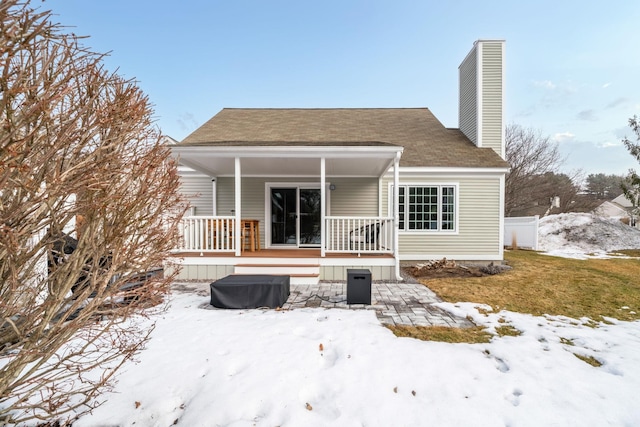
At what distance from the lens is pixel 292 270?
6.91 m

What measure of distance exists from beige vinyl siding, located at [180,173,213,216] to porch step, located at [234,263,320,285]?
3721mm

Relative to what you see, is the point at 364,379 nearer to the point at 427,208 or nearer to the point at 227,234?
the point at 227,234

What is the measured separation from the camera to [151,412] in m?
2.37

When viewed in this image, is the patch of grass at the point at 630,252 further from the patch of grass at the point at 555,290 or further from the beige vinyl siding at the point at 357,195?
the beige vinyl siding at the point at 357,195

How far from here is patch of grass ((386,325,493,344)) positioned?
365 cm

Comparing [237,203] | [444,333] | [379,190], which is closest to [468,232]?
[379,190]

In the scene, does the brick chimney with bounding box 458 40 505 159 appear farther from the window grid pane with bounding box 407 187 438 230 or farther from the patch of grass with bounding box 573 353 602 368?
the patch of grass with bounding box 573 353 602 368

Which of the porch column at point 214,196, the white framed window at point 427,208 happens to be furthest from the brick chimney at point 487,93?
the porch column at point 214,196

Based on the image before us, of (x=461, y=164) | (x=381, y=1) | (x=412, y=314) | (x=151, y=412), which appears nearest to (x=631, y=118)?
(x=461, y=164)

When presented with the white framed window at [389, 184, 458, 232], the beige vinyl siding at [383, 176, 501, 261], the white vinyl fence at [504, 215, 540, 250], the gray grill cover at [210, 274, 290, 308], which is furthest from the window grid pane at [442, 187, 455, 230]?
the white vinyl fence at [504, 215, 540, 250]

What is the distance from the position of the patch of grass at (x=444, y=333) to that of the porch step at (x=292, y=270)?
9.65 feet

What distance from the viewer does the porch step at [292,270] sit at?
671cm

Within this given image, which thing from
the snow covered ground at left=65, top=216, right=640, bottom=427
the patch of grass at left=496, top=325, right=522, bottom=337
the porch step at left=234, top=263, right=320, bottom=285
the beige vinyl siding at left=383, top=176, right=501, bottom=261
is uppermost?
the beige vinyl siding at left=383, top=176, right=501, bottom=261

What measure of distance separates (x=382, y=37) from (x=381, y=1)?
7.20 ft
